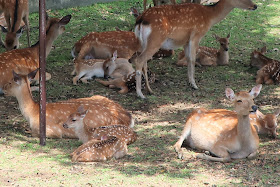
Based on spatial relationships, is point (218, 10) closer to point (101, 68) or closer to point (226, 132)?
point (101, 68)

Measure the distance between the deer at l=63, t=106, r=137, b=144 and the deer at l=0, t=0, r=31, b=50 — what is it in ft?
12.2

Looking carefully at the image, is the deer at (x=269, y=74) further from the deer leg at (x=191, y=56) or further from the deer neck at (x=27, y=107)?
the deer neck at (x=27, y=107)

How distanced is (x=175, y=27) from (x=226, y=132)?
3168 mm

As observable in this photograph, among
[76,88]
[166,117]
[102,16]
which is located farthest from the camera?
[102,16]

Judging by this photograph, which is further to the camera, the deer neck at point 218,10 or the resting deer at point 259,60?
the resting deer at point 259,60

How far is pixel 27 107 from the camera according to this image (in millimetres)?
6469

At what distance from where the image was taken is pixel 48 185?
4910mm

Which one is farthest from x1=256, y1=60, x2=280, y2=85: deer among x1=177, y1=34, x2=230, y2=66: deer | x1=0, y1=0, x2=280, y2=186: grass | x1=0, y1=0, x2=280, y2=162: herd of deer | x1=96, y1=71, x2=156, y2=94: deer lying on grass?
x1=96, y1=71, x2=156, y2=94: deer lying on grass

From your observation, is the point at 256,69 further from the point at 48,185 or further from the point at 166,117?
the point at 48,185

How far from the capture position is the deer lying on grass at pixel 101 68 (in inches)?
353

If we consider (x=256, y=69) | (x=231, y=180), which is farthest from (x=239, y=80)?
(x=231, y=180)

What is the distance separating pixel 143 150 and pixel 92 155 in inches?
28.2

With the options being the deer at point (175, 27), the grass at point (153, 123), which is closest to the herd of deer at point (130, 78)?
the deer at point (175, 27)

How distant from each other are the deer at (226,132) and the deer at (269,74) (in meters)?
2.96
